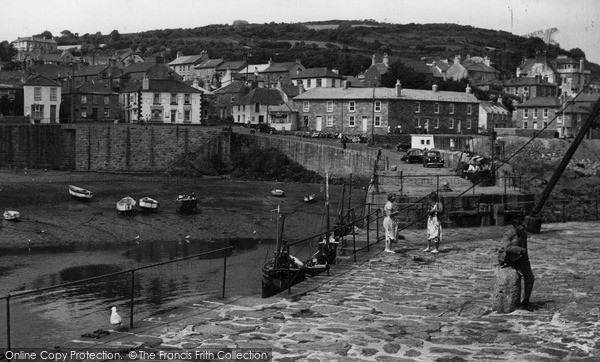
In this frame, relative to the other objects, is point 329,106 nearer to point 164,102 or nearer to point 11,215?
point 164,102

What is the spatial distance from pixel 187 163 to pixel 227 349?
5368cm

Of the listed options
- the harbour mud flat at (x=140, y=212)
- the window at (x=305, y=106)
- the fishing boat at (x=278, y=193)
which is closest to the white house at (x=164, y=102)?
the window at (x=305, y=106)

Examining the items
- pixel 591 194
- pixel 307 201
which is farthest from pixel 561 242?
pixel 307 201

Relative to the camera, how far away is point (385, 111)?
68.1 meters

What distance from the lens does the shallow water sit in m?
17.5

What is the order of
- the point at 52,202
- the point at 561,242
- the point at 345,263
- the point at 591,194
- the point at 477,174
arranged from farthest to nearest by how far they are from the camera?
the point at 52,202, the point at 591,194, the point at 477,174, the point at 561,242, the point at 345,263

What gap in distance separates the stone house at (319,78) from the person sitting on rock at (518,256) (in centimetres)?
8971

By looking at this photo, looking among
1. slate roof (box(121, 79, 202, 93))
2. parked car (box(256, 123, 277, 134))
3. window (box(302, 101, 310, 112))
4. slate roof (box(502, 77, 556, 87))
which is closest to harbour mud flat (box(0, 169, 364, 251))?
parked car (box(256, 123, 277, 134))

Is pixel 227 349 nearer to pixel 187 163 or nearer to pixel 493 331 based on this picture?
pixel 493 331

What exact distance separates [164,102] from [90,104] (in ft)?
26.3

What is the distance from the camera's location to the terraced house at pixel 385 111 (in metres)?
68.4

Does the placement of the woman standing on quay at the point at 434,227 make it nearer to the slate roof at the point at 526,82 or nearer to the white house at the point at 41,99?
the white house at the point at 41,99

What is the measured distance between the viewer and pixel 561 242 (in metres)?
19.5

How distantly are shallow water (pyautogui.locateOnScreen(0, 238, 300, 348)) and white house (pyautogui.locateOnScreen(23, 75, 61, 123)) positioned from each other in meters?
43.3
